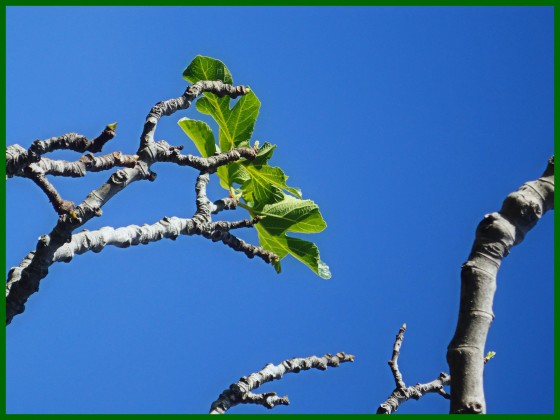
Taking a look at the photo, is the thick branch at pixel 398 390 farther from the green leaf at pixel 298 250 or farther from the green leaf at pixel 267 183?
the green leaf at pixel 267 183

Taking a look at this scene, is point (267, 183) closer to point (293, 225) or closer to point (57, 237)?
point (293, 225)

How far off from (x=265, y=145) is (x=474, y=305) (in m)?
2.38

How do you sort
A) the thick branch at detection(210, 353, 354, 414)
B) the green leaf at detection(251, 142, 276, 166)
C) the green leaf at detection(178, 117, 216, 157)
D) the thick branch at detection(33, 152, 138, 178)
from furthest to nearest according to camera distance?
the green leaf at detection(178, 117, 216, 157), the green leaf at detection(251, 142, 276, 166), the thick branch at detection(210, 353, 354, 414), the thick branch at detection(33, 152, 138, 178)

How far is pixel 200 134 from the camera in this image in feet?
13.4

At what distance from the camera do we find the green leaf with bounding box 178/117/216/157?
403 cm

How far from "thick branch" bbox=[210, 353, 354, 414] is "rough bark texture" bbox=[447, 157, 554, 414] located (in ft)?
4.33

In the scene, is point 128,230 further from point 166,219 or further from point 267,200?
point 267,200

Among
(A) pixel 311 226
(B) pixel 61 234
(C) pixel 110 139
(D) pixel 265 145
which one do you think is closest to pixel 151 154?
(C) pixel 110 139

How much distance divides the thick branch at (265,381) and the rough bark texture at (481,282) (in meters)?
1.32

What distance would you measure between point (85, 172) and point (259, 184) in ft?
4.77

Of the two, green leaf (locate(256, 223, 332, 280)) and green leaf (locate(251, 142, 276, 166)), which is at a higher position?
green leaf (locate(251, 142, 276, 166))

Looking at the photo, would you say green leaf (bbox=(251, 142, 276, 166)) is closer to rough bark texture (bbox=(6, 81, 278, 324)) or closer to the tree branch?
rough bark texture (bbox=(6, 81, 278, 324))

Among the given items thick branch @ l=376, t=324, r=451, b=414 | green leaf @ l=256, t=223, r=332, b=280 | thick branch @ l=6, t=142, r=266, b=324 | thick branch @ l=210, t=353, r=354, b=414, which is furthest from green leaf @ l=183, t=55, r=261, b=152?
thick branch @ l=376, t=324, r=451, b=414

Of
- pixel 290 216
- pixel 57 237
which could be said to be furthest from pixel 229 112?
pixel 57 237
